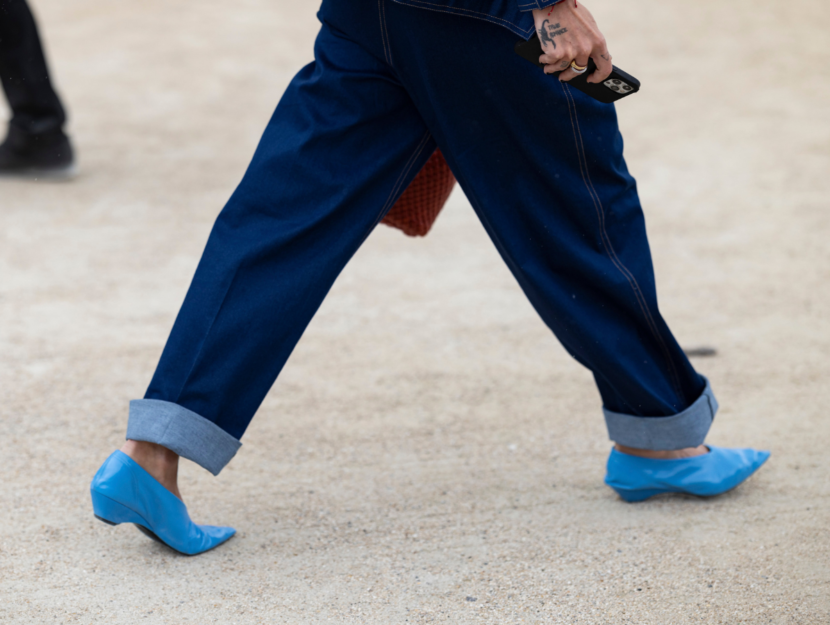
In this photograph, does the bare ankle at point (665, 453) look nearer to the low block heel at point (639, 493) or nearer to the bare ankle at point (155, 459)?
the low block heel at point (639, 493)

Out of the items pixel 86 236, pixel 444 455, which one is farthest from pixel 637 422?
pixel 86 236

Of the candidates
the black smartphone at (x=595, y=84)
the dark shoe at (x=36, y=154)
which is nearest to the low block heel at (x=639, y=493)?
the black smartphone at (x=595, y=84)

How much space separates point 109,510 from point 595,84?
0.95 m

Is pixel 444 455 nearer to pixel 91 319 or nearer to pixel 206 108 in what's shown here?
pixel 91 319

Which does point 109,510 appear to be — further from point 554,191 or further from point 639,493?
point 639,493

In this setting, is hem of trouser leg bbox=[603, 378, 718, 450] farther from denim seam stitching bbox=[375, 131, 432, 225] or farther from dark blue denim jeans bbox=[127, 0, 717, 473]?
denim seam stitching bbox=[375, 131, 432, 225]

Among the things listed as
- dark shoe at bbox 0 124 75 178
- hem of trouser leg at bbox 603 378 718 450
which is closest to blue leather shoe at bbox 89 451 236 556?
hem of trouser leg at bbox 603 378 718 450

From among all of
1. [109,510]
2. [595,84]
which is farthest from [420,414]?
[595,84]

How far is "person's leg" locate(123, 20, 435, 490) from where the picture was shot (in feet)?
4.36

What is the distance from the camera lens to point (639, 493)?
166 centimetres

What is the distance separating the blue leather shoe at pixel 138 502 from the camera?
130cm

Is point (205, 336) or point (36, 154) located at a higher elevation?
point (205, 336)

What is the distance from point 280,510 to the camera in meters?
1.66

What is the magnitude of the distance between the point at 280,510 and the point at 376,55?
2.77ft
